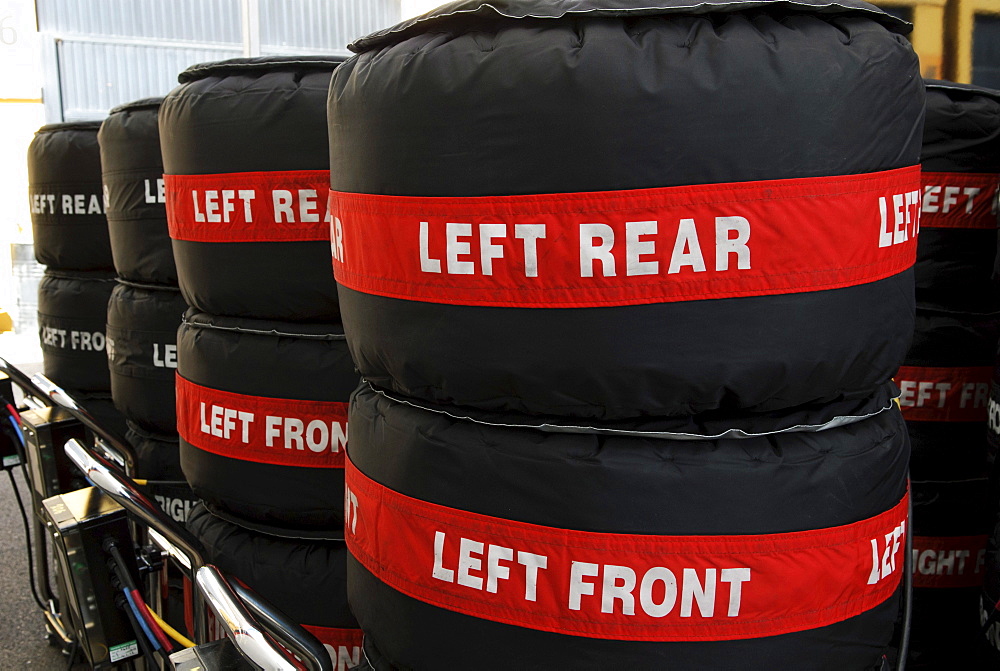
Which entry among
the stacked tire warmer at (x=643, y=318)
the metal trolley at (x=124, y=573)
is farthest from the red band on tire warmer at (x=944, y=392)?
the metal trolley at (x=124, y=573)

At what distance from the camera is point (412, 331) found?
1056mm

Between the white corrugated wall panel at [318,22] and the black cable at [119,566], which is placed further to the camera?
the white corrugated wall panel at [318,22]

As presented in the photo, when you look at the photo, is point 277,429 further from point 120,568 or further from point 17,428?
point 17,428

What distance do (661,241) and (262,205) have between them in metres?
0.93

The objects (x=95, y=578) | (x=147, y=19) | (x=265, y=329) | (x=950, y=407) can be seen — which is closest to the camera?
(x=95, y=578)

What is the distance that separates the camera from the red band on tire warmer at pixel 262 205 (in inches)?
62.6

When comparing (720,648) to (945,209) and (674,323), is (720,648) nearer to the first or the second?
(674,323)

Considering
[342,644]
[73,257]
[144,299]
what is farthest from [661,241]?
[73,257]

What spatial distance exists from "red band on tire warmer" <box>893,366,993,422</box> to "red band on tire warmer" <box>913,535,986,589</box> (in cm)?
26

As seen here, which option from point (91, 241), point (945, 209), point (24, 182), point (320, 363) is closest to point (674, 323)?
point (320, 363)

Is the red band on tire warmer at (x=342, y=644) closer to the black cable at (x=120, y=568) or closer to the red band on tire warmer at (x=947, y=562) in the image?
the black cable at (x=120, y=568)

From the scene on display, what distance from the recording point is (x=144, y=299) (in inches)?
91.7

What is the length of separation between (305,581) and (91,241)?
1629 mm

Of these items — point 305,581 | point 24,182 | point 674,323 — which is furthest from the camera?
point 24,182
